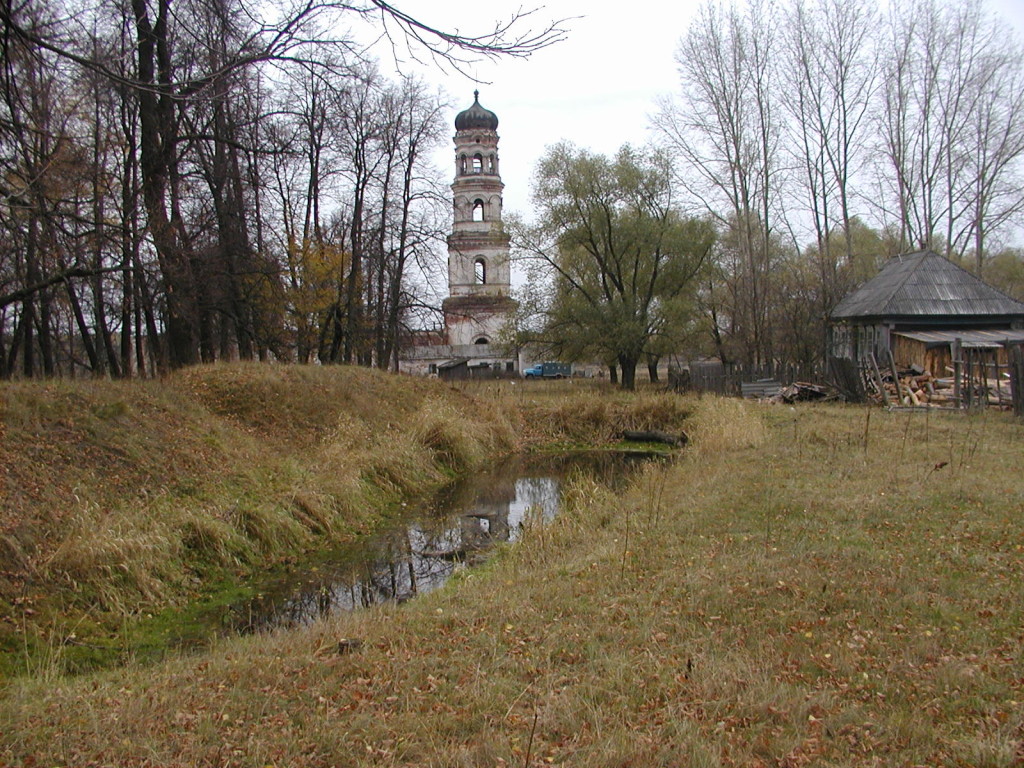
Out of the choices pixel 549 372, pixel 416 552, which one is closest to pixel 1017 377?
pixel 416 552

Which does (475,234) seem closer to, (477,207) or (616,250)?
(477,207)

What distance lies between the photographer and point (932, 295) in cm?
2495

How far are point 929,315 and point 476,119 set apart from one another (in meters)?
26.9

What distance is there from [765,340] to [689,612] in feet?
87.6

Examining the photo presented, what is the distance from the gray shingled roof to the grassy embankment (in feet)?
48.5

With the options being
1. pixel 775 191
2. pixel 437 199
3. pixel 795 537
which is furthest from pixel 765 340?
pixel 795 537

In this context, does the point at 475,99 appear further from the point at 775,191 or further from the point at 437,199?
the point at 775,191

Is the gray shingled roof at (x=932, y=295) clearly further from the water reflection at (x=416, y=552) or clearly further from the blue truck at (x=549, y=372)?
the blue truck at (x=549, y=372)

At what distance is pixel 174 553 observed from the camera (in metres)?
8.54

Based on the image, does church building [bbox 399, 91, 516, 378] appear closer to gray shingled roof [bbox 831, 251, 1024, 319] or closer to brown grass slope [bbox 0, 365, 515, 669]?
gray shingled roof [bbox 831, 251, 1024, 319]

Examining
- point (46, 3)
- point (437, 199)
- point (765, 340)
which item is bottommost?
point (765, 340)

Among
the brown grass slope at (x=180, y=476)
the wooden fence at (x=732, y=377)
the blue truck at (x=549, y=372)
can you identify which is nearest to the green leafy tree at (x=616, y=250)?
the wooden fence at (x=732, y=377)

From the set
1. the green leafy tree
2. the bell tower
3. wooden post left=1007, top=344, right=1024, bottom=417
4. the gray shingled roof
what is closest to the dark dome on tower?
the bell tower

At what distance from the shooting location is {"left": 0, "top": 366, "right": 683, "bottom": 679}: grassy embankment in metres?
7.04
